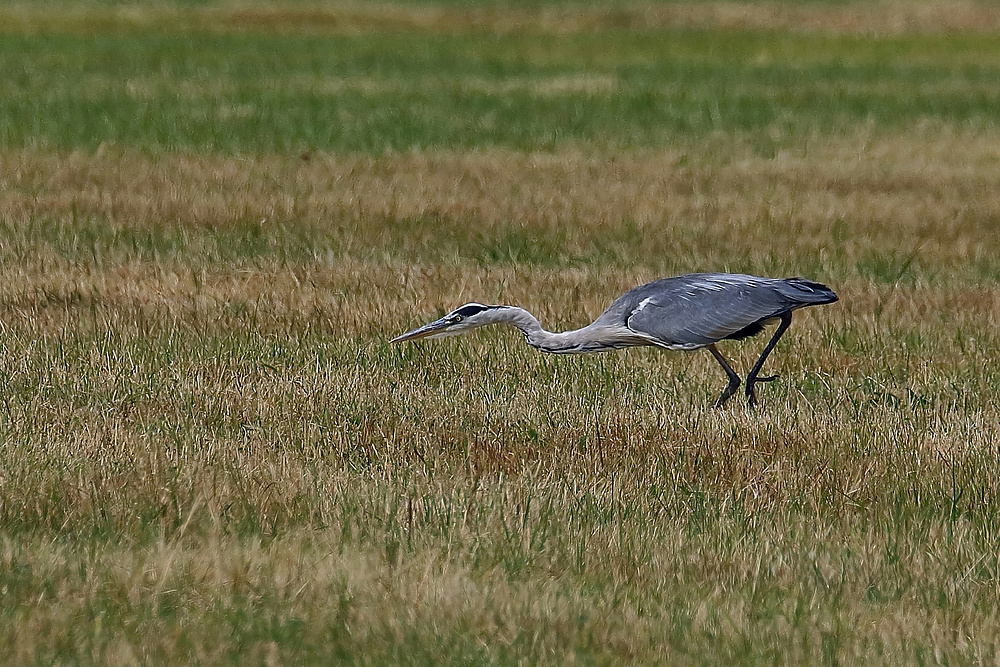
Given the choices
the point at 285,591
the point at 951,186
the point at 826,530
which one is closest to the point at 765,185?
the point at 951,186

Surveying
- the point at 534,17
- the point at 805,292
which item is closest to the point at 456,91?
the point at 805,292

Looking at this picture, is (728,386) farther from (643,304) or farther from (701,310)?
(643,304)

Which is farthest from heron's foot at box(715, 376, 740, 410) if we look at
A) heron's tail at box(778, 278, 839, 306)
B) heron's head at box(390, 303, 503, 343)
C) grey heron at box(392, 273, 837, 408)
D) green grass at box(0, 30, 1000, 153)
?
green grass at box(0, 30, 1000, 153)

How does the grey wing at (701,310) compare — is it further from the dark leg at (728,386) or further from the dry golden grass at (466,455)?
the dry golden grass at (466,455)

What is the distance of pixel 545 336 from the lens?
24.5ft

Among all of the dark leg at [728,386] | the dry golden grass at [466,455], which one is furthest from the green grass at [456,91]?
the dark leg at [728,386]

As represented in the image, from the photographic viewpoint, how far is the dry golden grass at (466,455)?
16.0ft

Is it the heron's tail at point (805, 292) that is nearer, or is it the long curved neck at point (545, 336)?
the long curved neck at point (545, 336)

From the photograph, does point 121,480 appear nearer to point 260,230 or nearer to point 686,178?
point 260,230

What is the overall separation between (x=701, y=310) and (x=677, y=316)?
0.40 feet

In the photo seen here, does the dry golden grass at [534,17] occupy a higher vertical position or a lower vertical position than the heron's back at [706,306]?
lower

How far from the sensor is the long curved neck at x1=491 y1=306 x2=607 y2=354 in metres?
7.41

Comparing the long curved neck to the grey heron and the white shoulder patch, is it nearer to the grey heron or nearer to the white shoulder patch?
the grey heron

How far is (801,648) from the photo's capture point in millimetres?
4680
